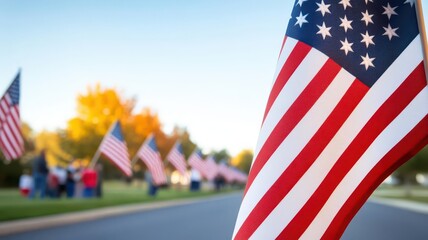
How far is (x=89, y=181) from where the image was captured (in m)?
21.4

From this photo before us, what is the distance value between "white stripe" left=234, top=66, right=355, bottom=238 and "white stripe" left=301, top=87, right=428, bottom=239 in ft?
0.88

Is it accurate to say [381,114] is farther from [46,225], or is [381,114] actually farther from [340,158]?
[46,225]

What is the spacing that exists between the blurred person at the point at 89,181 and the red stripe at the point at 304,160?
19591 millimetres

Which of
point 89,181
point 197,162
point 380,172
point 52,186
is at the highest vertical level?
point 380,172

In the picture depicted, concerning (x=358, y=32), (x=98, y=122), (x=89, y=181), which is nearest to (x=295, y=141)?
(x=358, y=32)

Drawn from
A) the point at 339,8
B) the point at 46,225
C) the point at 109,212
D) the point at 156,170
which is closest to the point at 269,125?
the point at 339,8

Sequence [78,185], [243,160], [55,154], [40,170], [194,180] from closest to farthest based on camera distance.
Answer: [40,170], [78,185], [194,180], [55,154], [243,160]

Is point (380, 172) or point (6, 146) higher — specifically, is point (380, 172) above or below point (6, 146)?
above

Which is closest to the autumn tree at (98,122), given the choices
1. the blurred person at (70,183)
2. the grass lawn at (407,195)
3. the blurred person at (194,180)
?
the blurred person at (194,180)

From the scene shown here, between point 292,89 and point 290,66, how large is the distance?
12 centimetres

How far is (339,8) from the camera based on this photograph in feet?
7.36

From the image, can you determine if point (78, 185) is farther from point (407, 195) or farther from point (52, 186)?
point (407, 195)

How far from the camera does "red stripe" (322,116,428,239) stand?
6.92ft

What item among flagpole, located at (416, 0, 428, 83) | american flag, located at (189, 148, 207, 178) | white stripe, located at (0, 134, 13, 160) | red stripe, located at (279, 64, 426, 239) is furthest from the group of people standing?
flagpole, located at (416, 0, 428, 83)
